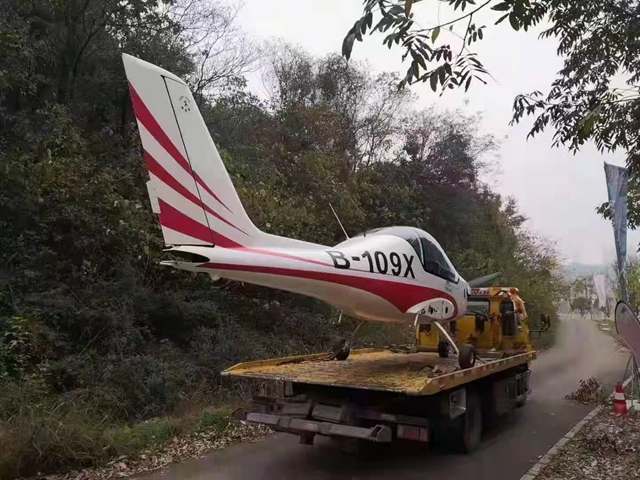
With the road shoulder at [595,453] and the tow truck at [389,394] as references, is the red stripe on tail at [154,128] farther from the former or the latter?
the road shoulder at [595,453]

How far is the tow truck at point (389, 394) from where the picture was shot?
609 cm

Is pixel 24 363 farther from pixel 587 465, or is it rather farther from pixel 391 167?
pixel 391 167

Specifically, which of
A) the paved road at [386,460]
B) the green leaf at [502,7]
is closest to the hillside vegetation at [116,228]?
the paved road at [386,460]

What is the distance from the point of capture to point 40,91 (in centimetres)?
1386

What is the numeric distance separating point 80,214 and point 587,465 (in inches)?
379

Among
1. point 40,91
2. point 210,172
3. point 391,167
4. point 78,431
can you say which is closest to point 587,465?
point 210,172

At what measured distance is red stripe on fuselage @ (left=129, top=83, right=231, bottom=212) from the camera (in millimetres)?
5535

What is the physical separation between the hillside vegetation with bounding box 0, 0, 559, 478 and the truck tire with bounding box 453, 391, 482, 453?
3774 mm

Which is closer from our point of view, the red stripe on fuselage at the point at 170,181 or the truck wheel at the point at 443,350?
the red stripe on fuselage at the point at 170,181

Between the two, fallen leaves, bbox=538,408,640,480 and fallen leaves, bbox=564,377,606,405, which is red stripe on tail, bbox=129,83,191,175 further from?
fallen leaves, bbox=564,377,606,405

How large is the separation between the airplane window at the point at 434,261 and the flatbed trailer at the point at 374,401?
4.27 feet

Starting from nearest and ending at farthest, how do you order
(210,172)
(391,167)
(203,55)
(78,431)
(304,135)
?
(210,172), (78,431), (203,55), (304,135), (391,167)

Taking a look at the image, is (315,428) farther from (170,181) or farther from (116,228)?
(116,228)

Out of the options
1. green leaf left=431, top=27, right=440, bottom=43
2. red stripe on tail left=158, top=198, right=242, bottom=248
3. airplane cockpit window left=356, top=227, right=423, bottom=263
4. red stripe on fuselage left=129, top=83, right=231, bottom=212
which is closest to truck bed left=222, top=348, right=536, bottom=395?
airplane cockpit window left=356, top=227, right=423, bottom=263
